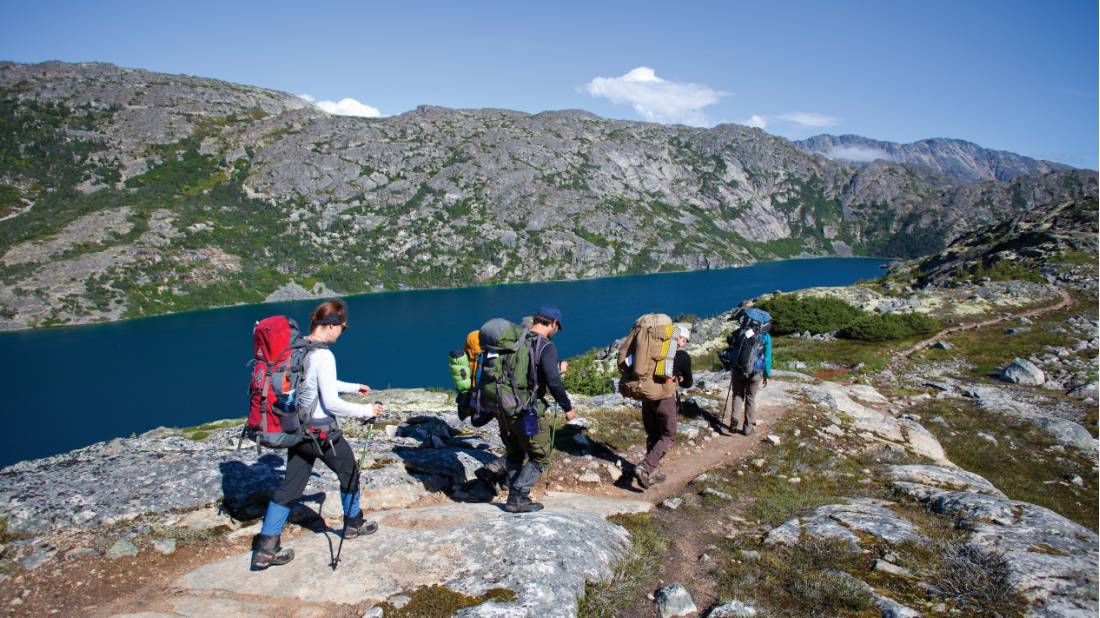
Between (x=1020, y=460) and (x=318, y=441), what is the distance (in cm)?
1767

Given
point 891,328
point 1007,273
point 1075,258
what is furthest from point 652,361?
point 1075,258

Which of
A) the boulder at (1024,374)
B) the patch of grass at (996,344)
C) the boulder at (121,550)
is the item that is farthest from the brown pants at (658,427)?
the patch of grass at (996,344)

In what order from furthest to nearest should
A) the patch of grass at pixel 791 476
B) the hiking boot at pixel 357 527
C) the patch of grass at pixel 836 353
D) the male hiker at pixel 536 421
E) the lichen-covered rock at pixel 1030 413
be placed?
the patch of grass at pixel 836 353, the lichen-covered rock at pixel 1030 413, the patch of grass at pixel 791 476, the male hiker at pixel 536 421, the hiking boot at pixel 357 527

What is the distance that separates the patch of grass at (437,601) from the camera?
5.43 m

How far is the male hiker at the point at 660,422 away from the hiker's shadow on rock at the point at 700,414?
4.03 meters

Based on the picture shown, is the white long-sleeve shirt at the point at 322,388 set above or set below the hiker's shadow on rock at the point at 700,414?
above

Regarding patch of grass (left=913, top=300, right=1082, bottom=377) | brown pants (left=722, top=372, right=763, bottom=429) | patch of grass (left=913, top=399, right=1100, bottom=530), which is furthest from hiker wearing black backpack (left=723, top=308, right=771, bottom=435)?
patch of grass (left=913, top=300, right=1082, bottom=377)

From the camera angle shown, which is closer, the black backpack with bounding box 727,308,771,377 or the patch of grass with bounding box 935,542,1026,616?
the patch of grass with bounding box 935,542,1026,616

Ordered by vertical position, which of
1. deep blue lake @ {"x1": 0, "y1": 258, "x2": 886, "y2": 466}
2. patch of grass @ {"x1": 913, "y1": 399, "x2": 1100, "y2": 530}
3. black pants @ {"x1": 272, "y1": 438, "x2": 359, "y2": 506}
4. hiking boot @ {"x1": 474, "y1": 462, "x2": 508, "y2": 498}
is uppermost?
black pants @ {"x1": 272, "y1": 438, "x2": 359, "y2": 506}

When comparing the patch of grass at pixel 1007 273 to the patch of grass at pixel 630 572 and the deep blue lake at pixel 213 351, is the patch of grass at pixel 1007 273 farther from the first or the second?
the patch of grass at pixel 630 572

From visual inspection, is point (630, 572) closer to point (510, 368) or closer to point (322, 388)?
point (510, 368)

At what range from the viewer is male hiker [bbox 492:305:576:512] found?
7.67m

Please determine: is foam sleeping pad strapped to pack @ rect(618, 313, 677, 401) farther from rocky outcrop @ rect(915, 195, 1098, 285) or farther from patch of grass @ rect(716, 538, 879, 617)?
rocky outcrop @ rect(915, 195, 1098, 285)

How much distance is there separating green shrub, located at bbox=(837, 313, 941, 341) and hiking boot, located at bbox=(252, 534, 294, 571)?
3275 centimetres
